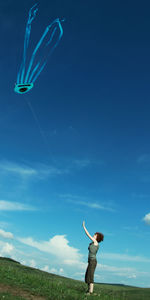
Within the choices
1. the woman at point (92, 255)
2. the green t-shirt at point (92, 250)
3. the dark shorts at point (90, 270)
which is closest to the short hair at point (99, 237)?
the woman at point (92, 255)

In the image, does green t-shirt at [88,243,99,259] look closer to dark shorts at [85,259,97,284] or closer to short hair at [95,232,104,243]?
dark shorts at [85,259,97,284]

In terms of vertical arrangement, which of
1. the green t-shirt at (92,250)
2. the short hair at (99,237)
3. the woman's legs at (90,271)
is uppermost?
the short hair at (99,237)

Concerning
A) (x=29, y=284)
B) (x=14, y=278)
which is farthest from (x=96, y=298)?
(x=14, y=278)

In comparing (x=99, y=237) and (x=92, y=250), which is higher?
(x=99, y=237)

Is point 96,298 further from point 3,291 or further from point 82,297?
point 3,291

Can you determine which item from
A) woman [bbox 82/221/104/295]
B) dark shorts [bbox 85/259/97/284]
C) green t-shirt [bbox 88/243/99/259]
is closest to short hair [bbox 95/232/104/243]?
woman [bbox 82/221/104/295]

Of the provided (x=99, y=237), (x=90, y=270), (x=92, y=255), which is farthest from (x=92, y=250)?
(x=90, y=270)

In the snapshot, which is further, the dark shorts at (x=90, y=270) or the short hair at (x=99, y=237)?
the short hair at (x=99, y=237)

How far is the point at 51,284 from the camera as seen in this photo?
1714 centimetres

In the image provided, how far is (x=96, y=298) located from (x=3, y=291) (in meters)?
4.57

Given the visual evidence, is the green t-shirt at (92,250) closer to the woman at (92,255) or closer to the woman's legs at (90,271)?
the woman at (92,255)

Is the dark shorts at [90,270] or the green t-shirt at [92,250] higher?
the green t-shirt at [92,250]

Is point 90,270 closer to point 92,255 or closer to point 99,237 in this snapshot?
point 92,255

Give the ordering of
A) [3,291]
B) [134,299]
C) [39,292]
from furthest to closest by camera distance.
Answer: [134,299] → [39,292] → [3,291]
